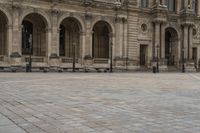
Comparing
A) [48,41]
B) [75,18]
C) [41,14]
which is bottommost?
[48,41]

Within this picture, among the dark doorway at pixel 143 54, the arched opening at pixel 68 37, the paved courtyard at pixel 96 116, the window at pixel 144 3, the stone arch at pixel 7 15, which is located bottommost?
the paved courtyard at pixel 96 116

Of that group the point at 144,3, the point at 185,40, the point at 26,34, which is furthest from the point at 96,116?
the point at 185,40

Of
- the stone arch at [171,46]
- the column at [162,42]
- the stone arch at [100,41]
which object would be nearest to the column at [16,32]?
the stone arch at [100,41]

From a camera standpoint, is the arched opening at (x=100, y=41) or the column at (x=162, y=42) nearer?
the arched opening at (x=100, y=41)

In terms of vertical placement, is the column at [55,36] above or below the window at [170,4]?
below

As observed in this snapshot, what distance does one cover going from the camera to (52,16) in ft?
144

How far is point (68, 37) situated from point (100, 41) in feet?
16.4

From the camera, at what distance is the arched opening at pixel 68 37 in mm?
48375

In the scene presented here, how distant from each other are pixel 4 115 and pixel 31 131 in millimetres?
2035

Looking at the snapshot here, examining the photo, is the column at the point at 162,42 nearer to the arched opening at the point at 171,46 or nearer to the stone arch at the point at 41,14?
the arched opening at the point at 171,46

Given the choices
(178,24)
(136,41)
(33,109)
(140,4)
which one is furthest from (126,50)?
(33,109)

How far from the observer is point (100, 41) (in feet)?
169

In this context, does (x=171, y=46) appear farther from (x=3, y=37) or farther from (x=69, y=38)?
(x=3, y=37)

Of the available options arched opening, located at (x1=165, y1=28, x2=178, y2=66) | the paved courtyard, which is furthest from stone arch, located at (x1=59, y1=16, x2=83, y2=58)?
the paved courtyard
